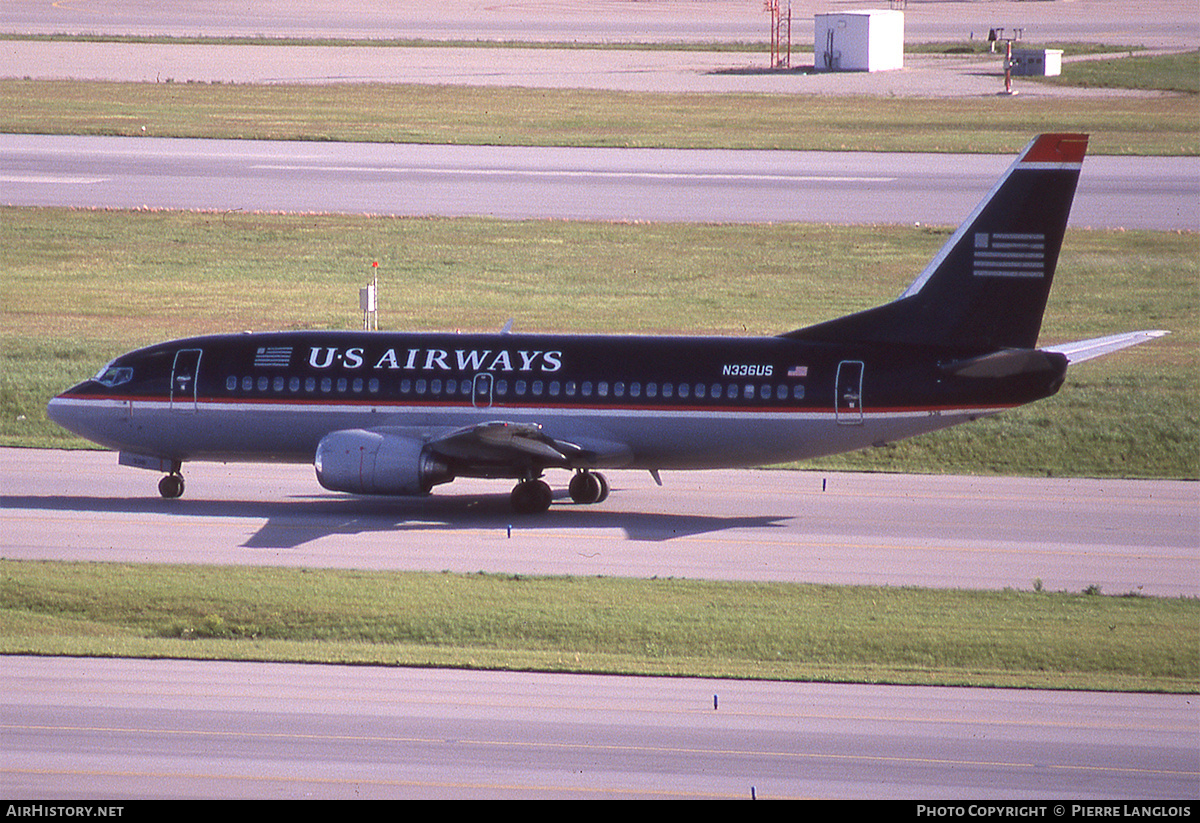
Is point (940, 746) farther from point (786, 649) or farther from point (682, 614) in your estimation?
point (682, 614)

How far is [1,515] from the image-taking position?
33125 millimetres

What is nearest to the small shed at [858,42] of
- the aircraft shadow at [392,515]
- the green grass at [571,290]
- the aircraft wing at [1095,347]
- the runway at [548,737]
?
the green grass at [571,290]

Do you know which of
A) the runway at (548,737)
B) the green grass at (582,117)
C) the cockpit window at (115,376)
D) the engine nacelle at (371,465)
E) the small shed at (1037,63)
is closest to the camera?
the runway at (548,737)

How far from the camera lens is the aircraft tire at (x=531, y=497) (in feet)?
112

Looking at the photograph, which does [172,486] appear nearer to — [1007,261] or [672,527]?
[672,527]

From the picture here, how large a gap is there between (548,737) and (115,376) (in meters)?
19.6

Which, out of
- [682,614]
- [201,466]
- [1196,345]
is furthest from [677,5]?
[682,614]

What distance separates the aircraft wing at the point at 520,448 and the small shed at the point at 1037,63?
74003 mm

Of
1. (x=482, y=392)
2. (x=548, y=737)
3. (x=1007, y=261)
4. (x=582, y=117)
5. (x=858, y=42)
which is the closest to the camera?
(x=548, y=737)

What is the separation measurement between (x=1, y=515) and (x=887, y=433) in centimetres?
1843

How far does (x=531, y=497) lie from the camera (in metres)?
34.3

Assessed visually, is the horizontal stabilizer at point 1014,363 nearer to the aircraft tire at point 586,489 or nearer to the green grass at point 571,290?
the green grass at point 571,290

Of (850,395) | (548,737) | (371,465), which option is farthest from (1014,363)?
(548,737)

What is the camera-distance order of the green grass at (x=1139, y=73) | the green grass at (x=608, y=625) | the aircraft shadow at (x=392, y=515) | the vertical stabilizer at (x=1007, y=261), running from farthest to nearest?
the green grass at (x=1139, y=73)
the aircraft shadow at (x=392, y=515)
the vertical stabilizer at (x=1007, y=261)
the green grass at (x=608, y=625)
